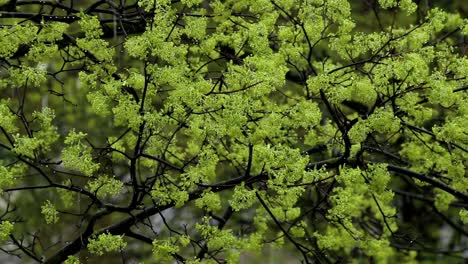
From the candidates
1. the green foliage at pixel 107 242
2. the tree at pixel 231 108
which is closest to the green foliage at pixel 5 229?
the tree at pixel 231 108

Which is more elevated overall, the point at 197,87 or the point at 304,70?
the point at 304,70

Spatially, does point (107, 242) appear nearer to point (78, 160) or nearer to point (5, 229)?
point (78, 160)

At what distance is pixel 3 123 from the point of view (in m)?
6.68

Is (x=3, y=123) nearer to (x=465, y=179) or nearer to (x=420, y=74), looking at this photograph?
(x=420, y=74)

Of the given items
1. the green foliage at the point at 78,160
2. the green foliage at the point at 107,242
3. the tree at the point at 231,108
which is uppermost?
the tree at the point at 231,108

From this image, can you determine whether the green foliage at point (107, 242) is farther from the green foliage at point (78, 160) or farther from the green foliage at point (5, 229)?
the green foliage at point (5, 229)

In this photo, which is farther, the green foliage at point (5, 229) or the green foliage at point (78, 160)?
the green foliage at point (5, 229)

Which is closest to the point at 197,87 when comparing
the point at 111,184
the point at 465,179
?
the point at 111,184

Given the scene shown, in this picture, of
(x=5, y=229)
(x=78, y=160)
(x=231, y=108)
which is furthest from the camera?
(x=5, y=229)

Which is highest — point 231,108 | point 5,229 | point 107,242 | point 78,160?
point 231,108

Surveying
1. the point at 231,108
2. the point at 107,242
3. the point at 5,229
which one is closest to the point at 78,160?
the point at 107,242

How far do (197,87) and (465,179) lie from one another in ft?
10.4

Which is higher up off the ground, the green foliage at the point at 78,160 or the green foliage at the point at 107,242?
the green foliage at the point at 78,160

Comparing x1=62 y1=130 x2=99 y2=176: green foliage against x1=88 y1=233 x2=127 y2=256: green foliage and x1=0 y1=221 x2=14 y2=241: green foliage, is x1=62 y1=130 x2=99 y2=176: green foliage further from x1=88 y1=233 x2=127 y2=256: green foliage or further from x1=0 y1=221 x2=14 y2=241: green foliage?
x1=0 y1=221 x2=14 y2=241: green foliage
